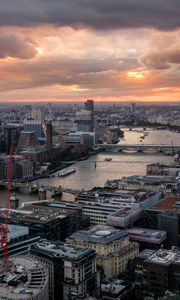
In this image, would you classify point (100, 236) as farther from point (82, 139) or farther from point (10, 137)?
point (82, 139)

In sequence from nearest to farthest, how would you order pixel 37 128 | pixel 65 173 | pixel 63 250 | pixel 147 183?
pixel 63 250
pixel 147 183
pixel 65 173
pixel 37 128

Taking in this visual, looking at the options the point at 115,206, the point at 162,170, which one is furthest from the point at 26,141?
the point at 115,206

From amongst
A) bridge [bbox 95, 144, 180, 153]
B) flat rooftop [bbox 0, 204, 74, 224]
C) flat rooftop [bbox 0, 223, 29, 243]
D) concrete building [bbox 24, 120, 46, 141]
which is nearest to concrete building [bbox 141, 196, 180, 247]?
flat rooftop [bbox 0, 204, 74, 224]

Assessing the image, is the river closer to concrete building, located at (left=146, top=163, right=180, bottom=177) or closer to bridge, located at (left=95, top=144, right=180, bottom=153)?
bridge, located at (left=95, top=144, right=180, bottom=153)

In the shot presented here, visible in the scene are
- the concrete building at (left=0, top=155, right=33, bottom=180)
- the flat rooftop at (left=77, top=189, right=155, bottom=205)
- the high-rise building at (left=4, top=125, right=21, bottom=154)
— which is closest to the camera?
the flat rooftop at (left=77, top=189, right=155, bottom=205)

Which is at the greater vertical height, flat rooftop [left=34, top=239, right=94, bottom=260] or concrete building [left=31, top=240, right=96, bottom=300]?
flat rooftop [left=34, top=239, right=94, bottom=260]

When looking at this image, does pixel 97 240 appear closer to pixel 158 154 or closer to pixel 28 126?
pixel 158 154
